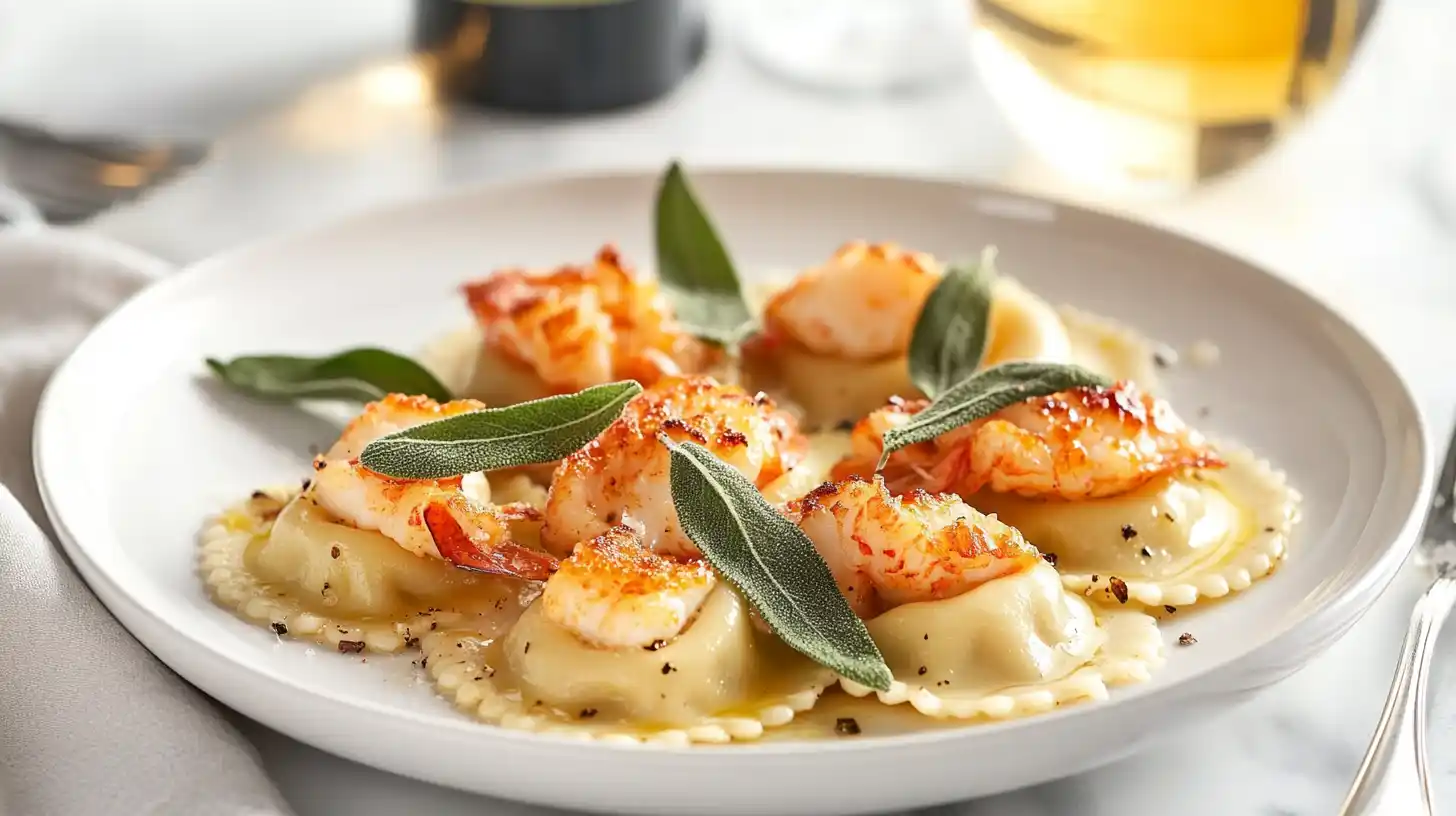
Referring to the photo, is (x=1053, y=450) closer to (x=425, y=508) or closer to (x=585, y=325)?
(x=585, y=325)

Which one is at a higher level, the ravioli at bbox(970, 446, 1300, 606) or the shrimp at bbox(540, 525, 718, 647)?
the ravioli at bbox(970, 446, 1300, 606)

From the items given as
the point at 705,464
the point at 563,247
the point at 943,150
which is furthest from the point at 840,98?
the point at 705,464

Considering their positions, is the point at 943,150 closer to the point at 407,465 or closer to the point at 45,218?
the point at 45,218

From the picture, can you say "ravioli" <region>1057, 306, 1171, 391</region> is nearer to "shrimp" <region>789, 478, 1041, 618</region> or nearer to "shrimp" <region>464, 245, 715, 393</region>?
"shrimp" <region>464, 245, 715, 393</region>

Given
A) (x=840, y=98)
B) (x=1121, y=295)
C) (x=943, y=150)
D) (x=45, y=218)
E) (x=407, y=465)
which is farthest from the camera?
(x=840, y=98)

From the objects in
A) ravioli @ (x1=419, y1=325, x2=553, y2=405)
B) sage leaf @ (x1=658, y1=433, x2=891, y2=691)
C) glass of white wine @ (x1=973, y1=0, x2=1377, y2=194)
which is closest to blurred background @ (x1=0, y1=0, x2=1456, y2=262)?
glass of white wine @ (x1=973, y1=0, x2=1377, y2=194)

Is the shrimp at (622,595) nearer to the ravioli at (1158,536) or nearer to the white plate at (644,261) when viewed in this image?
the white plate at (644,261)

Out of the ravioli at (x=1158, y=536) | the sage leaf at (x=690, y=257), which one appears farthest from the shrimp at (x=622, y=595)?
the sage leaf at (x=690, y=257)
